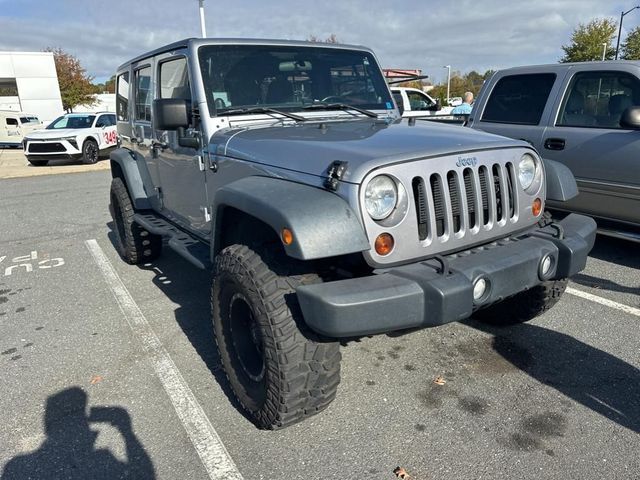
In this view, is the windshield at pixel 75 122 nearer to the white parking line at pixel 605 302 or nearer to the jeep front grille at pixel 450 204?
the white parking line at pixel 605 302

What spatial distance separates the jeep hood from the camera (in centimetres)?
236

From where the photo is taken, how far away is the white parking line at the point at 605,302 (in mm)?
3856

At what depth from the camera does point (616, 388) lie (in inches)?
114

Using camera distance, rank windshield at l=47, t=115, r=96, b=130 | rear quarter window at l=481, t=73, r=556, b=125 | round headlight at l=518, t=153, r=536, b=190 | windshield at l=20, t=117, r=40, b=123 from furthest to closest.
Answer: windshield at l=20, t=117, r=40, b=123 → windshield at l=47, t=115, r=96, b=130 → rear quarter window at l=481, t=73, r=556, b=125 → round headlight at l=518, t=153, r=536, b=190

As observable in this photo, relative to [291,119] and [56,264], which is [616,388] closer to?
[291,119]

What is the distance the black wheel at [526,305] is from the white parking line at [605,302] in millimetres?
907

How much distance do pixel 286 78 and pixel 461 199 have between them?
1.73m

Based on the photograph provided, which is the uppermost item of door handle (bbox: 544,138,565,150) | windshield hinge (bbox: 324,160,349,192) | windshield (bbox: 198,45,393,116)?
windshield (bbox: 198,45,393,116)

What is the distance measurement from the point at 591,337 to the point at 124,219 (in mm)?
4274

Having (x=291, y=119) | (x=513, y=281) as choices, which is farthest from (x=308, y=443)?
(x=291, y=119)

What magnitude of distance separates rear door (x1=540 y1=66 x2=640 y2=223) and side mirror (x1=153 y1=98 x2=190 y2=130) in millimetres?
3655

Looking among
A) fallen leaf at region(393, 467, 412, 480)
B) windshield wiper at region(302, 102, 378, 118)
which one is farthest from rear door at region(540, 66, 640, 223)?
fallen leaf at region(393, 467, 412, 480)

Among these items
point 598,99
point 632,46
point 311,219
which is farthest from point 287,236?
point 632,46

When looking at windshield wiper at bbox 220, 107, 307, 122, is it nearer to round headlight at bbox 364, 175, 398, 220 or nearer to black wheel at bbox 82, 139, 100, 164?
round headlight at bbox 364, 175, 398, 220
